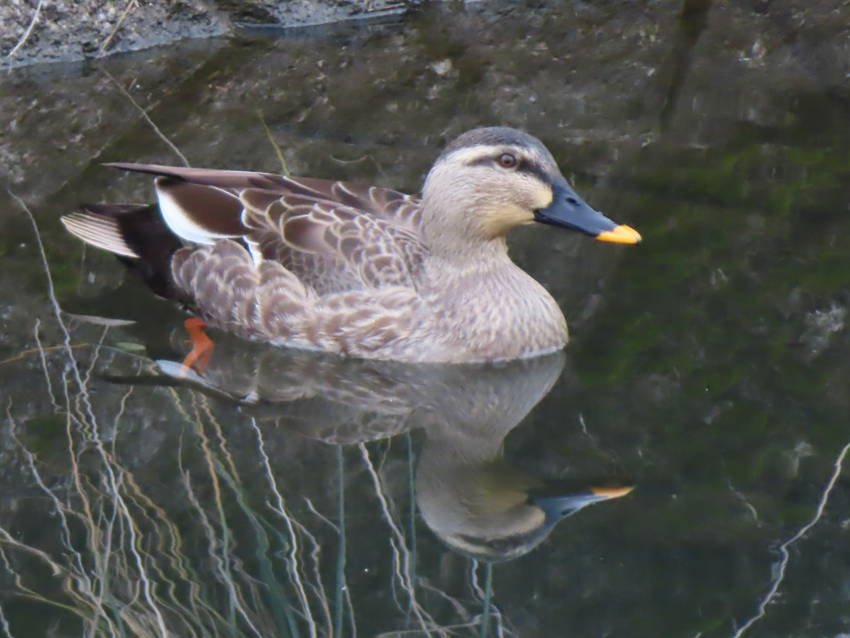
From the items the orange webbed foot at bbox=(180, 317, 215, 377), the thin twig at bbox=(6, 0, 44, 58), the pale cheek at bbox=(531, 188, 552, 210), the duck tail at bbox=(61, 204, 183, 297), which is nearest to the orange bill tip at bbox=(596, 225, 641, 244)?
the pale cheek at bbox=(531, 188, 552, 210)

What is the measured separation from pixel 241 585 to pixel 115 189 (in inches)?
140

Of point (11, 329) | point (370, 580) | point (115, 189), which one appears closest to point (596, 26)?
point (115, 189)

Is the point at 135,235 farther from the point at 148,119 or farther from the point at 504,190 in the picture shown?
the point at 504,190

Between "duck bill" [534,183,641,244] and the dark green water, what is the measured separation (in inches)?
20.2

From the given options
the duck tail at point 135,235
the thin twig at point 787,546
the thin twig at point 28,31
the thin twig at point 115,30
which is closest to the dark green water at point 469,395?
the thin twig at point 787,546

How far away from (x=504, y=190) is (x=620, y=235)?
563mm

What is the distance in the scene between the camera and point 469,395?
6.95m

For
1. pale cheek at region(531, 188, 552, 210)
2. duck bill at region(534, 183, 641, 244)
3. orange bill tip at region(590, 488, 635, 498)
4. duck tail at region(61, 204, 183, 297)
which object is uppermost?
pale cheek at region(531, 188, 552, 210)

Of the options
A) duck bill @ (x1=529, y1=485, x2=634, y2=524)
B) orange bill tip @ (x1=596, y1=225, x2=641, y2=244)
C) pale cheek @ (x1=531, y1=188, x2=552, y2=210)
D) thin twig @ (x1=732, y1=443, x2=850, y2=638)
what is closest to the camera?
thin twig @ (x1=732, y1=443, x2=850, y2=638)

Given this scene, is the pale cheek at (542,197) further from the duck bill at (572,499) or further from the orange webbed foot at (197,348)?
the orange webbed foot at (197,348)

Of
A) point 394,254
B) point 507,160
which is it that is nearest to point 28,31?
point 394,254

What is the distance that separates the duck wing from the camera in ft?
23.5

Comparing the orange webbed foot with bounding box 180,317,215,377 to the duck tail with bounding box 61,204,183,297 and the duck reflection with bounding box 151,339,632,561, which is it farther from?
the duck tail with bounding box 61,204,183,297

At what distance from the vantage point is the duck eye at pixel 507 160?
271 inches
